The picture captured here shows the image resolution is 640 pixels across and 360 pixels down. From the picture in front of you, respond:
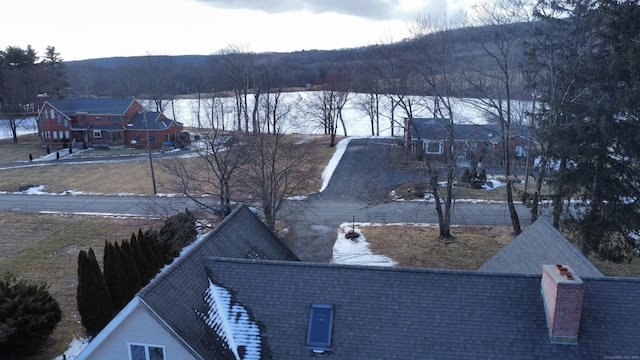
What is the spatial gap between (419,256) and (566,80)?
10.9 meters

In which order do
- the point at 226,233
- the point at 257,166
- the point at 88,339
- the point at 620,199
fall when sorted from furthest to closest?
the point at 257,166, the point at 620,199, the point at 88,339, the point at 226,233

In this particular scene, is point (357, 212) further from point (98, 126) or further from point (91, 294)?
point (98, 126)

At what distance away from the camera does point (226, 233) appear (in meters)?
14.2

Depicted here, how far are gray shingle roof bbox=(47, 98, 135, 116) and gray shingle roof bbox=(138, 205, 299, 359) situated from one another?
165 ft

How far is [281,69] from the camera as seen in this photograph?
8962 cm

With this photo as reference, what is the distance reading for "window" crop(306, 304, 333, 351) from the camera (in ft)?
33.6

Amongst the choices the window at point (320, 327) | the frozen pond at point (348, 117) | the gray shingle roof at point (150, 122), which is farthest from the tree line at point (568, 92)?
the gray shingle roof at point (150, 122)

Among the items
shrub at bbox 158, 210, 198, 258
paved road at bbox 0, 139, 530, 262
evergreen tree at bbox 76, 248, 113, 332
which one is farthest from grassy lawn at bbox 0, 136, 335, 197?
evergreen tree at bbox 76, 248, 113, 332

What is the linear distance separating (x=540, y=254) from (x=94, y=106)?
6030cm

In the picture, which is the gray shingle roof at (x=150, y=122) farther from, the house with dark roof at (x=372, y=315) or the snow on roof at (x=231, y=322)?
the snow on roof at (x=231, y=322)

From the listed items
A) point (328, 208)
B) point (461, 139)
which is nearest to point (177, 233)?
point (328, 208)

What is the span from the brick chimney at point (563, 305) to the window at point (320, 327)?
191 inches

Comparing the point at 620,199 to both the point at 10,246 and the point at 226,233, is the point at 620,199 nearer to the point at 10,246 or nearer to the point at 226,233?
the point at 226,233

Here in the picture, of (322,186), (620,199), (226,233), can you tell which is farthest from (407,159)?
(226,233)
